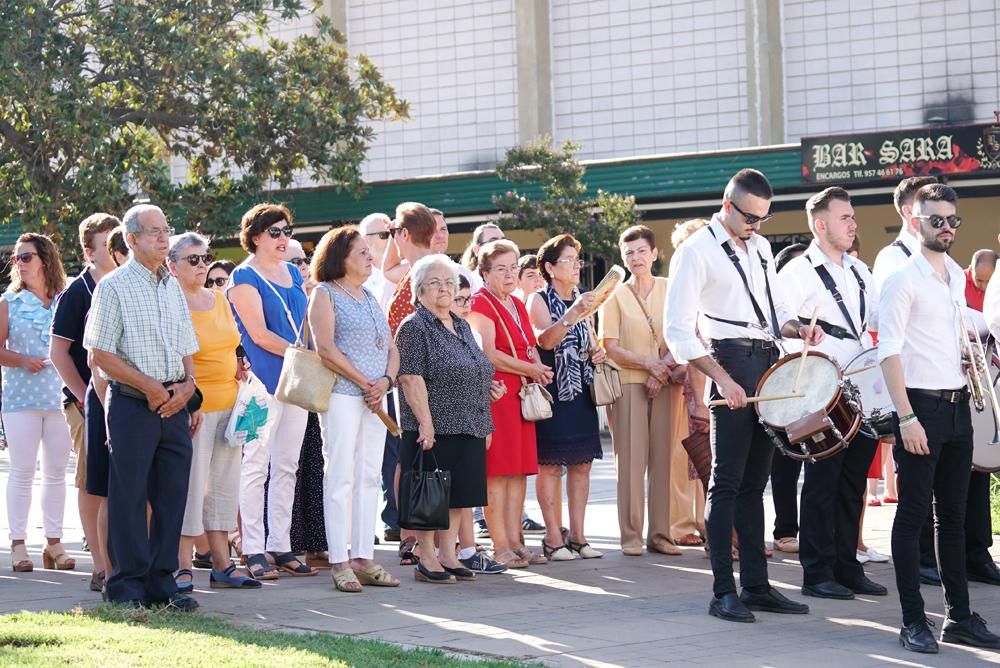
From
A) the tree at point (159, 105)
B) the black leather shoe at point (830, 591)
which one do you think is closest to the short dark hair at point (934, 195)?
the black leather shoe at point (830, 591)

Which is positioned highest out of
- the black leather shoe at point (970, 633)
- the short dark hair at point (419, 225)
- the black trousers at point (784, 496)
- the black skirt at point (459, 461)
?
the short dark hair at point (419, 225)

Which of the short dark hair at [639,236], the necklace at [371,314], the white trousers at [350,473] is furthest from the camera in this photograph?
the short dark hair at [639,236]

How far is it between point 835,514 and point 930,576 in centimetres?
69

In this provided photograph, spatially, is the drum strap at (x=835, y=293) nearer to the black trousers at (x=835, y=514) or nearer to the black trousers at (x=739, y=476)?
the black trousers at (x=835, y=514)

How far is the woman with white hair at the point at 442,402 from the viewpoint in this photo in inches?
352

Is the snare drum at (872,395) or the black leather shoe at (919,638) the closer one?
the black leather shoe at (919,638)

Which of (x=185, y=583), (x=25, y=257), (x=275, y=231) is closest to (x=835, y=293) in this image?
(x=275, y=231)

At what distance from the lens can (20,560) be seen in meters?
9.60

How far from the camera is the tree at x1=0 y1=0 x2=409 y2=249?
2328cm

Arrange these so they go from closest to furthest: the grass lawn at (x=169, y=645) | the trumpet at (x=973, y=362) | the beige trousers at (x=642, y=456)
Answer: the grass lawn at (x=169, y=645) < the trumpet at (x=973, y=362) < the beige trousers at (x=642, y=456)

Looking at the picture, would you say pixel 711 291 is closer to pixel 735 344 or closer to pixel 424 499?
pixel 735 344

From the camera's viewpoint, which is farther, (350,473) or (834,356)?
(834,356)

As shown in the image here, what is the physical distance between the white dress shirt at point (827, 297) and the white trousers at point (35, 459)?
475 cm

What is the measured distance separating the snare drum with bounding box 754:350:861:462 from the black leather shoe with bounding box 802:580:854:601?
3.16ft
